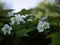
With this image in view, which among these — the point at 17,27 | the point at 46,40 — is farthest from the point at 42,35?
the point at 17,27

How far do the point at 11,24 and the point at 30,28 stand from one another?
11cm

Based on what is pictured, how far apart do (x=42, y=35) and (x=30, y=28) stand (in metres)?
0.08

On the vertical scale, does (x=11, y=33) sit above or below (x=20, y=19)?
below

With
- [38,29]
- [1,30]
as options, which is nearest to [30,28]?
[38,29]

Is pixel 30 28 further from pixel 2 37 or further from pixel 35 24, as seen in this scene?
pixel 2 37

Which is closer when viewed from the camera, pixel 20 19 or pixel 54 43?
pixel 54 43

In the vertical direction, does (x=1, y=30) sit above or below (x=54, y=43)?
above

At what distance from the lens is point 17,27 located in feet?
3.35

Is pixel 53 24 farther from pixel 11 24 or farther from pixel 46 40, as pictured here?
pixel 11 24

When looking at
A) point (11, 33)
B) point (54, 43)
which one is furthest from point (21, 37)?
point (54, 43)

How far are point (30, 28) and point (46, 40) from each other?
0.36 ft

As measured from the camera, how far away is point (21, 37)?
37.7 inches

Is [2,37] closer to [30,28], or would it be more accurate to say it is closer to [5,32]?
[5,32]

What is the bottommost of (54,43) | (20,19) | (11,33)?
(54,43)
